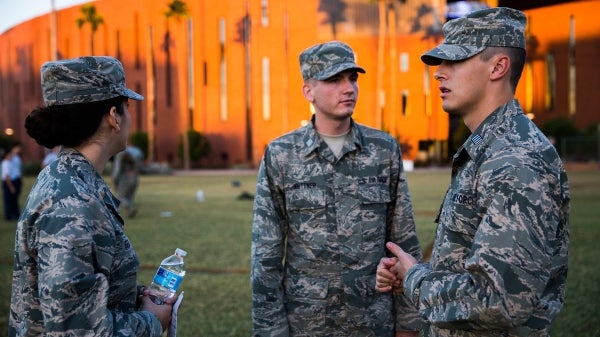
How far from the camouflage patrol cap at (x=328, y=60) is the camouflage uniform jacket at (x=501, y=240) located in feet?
4.96

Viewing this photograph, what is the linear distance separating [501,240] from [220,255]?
8.54 meters

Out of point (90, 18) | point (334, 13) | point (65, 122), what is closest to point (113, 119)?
point (65, 122)

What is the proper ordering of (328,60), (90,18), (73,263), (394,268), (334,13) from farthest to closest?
(90,18)
(334,13)
(328,60)
(394,268)
(73,263)

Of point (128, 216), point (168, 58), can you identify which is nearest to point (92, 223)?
point (128, 216)

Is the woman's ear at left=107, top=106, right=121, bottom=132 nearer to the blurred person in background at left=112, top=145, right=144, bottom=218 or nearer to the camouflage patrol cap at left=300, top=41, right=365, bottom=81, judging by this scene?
the camouflage patrol cap at left=300, top=41, right=365, bottom=81

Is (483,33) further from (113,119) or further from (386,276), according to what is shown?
(113,119)

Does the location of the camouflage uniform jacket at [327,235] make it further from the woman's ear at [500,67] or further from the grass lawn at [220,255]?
the grass lawn at [220,255]

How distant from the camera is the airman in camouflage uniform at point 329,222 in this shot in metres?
3.39

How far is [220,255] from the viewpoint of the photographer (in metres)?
10.1

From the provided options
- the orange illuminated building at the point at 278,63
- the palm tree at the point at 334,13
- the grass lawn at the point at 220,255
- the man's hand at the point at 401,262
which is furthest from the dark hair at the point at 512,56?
the palm tree at the point at 334,13

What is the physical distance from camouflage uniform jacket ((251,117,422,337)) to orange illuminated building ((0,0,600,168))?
1810 inches

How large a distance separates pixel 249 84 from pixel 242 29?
4.86m

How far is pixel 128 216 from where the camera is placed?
1600 cm

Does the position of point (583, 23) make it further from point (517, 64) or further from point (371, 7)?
point (517, 64)
